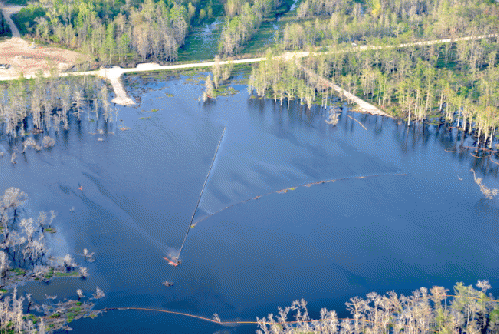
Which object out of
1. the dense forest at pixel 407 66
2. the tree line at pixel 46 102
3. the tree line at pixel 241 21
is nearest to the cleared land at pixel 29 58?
the tree line at pixel 46 102

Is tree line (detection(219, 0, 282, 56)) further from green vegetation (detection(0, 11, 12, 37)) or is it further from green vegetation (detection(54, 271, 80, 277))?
green vegetation (detection(54, 271, 80, 277))

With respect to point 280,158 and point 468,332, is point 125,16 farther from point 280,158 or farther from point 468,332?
point 468,332

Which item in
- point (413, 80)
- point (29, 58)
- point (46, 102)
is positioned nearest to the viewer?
point (46, 102)

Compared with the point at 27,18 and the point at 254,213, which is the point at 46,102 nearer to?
the point at 254,213

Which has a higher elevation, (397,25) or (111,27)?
(397,25)

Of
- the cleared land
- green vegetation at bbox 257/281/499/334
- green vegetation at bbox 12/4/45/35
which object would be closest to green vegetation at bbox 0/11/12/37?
the cleared land

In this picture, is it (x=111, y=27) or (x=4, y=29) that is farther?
(x=4, y=29)

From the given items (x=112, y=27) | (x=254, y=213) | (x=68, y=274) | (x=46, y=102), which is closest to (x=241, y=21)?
(x=112, y=27)

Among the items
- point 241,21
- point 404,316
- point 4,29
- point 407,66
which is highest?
point 241,21

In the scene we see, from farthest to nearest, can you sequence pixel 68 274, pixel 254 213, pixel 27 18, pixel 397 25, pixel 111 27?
pixel 27 18 < pixel 397 25 < pixel 111 27 < pixel 254 213 < pixel 68 274
